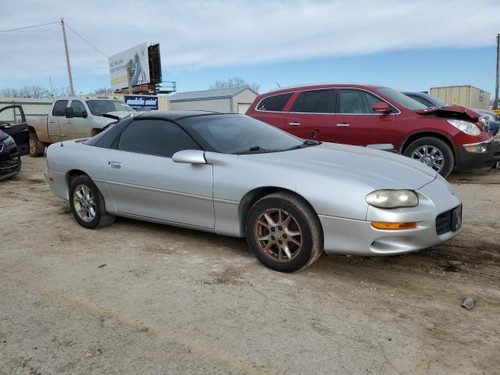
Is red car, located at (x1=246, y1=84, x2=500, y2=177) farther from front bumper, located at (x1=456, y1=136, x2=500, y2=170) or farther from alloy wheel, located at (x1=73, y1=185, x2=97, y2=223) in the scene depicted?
alloy wheel, located at (x1=73, y1=185, x2=97, y2=223)

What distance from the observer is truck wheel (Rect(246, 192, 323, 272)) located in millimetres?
3428

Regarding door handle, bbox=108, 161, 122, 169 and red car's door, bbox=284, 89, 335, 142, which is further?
red car's door, bbox=284, 89, 335, 142

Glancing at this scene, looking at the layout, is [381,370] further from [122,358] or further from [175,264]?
[175,264]

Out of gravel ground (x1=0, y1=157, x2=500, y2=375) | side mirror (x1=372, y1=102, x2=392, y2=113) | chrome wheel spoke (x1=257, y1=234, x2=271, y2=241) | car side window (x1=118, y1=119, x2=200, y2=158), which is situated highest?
side mirror (x1=372, y1=102, x2=392, y2=113)

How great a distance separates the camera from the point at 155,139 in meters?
4.53

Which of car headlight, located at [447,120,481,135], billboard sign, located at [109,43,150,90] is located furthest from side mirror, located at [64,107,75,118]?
billboard sign, located at [109,43,150,90]

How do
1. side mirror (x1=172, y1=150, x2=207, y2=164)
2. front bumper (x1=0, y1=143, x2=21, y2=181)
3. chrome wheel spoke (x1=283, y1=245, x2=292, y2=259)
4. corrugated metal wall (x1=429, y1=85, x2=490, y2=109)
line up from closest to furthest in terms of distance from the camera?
1. chrome wheel spoke (x1=283, y1=245, x2=292, y2=259)
2. side mirror (x1=172, y1=150, x2=207, y2=164)
3. front bumper (x1=0, y1=143, x2=21, y2=181)
4. corrugated metal wall (x1=429, y1=85, x2=490, y2=109)

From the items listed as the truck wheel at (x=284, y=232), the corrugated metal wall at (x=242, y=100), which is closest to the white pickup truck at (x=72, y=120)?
the truck wheel at (x=284, y=232)

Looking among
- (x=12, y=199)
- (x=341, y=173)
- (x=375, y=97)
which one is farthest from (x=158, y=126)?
(x=375, y=97)

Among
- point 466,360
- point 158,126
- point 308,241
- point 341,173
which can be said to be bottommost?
point 466,360

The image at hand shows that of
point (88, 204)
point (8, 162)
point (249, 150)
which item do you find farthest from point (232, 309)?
point (8, 162)

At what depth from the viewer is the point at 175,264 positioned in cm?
391

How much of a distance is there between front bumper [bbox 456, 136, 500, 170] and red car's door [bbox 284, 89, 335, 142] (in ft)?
6.78

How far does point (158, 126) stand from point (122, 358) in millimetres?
2644
